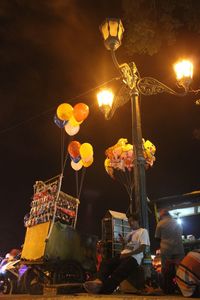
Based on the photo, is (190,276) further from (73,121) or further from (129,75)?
(73,121)

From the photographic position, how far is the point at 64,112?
418 inches

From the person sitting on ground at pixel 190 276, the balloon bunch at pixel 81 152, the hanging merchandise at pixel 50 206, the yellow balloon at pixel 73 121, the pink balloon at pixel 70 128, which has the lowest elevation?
the person sitting on ground at pixel 190 276

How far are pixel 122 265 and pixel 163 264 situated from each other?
3.17 feet

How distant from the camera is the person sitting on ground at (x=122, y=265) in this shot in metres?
5.64

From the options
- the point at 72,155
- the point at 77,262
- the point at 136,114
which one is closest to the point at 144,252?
the point at 77,262

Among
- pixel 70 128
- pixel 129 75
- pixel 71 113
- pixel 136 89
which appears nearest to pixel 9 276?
pixel 70 128

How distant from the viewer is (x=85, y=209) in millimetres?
27453

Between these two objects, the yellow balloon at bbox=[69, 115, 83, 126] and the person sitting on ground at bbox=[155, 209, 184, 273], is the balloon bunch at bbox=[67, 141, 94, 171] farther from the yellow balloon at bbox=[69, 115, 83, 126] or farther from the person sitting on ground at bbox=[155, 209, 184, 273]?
the person sitting on ground at bbox=[155, 209, 184, 273]

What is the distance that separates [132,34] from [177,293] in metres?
7.68

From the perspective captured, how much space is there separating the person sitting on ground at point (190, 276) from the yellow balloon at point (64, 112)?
6689 mm

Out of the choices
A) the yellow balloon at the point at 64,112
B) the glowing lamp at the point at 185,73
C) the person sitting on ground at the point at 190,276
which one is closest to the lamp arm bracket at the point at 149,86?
the glowing lamp at the point at 185,73

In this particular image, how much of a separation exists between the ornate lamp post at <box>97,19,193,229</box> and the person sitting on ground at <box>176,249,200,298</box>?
1.87m

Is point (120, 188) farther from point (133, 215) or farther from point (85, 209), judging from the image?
point (133, 215)

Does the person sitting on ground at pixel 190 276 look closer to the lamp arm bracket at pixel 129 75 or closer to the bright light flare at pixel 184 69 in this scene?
the lamp arm bracket at pixel 129 75
